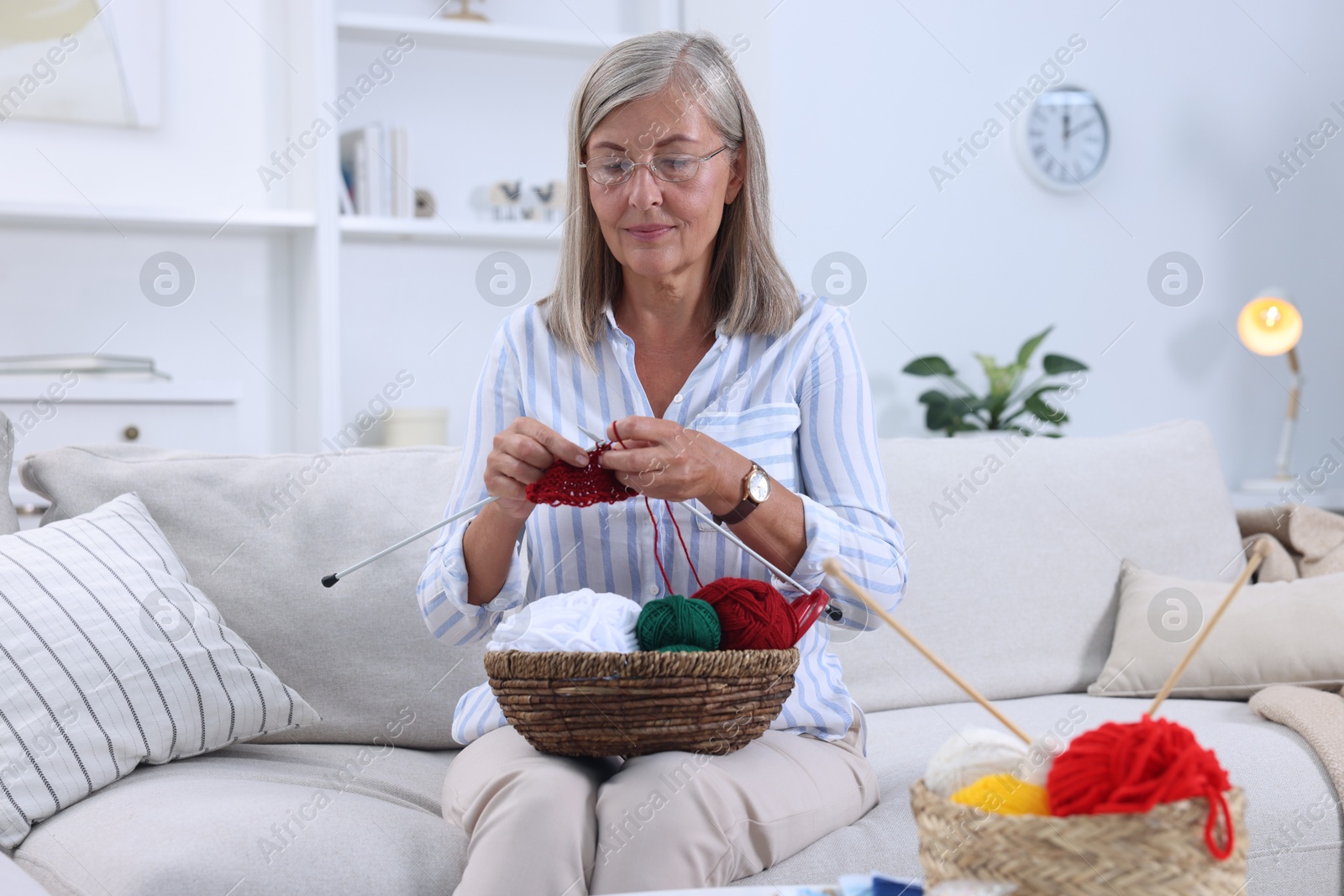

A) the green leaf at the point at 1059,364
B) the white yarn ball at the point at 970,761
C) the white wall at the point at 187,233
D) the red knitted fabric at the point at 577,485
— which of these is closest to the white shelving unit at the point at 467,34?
the white wall at the point at 187,233

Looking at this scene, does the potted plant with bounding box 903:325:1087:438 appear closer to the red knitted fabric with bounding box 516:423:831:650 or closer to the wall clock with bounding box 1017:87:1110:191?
the wall clock with bounding box 1017:87:1110:191

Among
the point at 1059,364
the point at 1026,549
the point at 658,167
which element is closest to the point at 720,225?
the point at 658,167

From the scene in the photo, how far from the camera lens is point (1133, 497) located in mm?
1985

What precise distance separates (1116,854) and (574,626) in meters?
0.54

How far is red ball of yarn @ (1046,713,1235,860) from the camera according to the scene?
1.82 feet

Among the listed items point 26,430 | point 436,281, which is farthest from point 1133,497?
point 26,430

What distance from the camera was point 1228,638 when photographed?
69.0 inches

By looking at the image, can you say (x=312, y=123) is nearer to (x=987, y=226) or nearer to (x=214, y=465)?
(x=214, y=465)

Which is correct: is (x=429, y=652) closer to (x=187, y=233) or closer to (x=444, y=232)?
(x=444, y=232)

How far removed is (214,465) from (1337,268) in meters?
3.35

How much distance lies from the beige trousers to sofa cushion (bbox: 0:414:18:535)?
28.7 inches

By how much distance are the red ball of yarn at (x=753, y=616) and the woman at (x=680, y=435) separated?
0.10 m

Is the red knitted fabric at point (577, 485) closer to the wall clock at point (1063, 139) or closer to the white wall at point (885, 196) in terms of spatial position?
the white wall at point (885, 196)

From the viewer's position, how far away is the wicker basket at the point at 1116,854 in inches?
21.8
